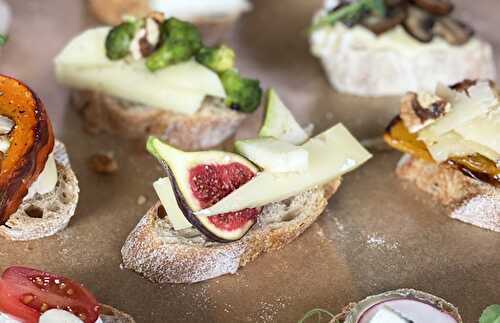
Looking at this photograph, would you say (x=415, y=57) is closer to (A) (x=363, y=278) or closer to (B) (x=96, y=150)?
(A) (x=363, y=278)

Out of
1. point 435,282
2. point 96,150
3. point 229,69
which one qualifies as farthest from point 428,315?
point 96,150

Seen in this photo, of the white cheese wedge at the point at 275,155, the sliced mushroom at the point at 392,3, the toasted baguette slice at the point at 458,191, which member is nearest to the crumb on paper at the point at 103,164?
the white cheese wedge at the point at 275,155

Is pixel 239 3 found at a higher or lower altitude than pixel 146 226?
higher

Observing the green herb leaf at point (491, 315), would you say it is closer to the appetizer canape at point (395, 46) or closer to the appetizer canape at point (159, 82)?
the appetizer canape at point (159, 82)

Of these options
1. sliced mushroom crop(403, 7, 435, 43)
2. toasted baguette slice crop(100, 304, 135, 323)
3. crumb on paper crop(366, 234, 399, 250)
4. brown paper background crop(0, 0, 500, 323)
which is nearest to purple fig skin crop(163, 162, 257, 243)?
A: brown paper background crop(0, 0, 500, 323)

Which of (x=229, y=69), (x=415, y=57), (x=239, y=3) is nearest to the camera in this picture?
(x=229, y=69)

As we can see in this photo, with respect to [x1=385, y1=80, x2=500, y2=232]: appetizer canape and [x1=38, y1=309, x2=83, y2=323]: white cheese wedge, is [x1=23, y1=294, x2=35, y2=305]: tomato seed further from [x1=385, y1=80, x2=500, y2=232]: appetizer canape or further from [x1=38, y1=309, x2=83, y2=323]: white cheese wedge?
[x1=385, y1=80, x2=500, y2=232]: appetizer canape
